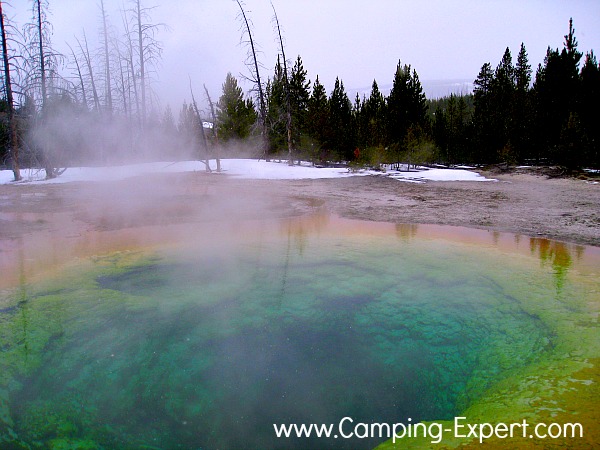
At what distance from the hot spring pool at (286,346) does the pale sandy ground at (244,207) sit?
57.5 inches

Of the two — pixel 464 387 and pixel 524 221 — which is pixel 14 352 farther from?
pixel 524 221

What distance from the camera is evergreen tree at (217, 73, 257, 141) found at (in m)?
30.4

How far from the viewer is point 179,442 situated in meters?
2.53

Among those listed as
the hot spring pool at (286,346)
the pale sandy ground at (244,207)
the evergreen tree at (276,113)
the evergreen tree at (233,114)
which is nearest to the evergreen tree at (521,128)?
the pale sandy ground at (244,207)

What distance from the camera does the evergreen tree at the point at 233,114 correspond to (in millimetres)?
30375

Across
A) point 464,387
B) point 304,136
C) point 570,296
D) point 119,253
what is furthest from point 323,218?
point 304,136

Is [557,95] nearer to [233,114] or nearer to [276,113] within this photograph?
[276,113]

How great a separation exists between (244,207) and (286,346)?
7.22 meters

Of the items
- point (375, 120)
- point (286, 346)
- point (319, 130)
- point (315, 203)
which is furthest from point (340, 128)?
point (286, 346)

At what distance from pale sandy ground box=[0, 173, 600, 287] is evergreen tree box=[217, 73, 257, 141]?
15.1 metres

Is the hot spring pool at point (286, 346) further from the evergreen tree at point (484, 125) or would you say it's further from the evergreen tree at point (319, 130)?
the evergreen tree at point (484, 125)

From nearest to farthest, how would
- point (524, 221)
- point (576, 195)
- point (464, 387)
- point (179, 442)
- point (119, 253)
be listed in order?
point (179, 442) < point (464, 387) < point (119, 253) < point (524, 221) < point (576, 195)

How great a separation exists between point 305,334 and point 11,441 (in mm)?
2396

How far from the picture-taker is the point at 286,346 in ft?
11.9
